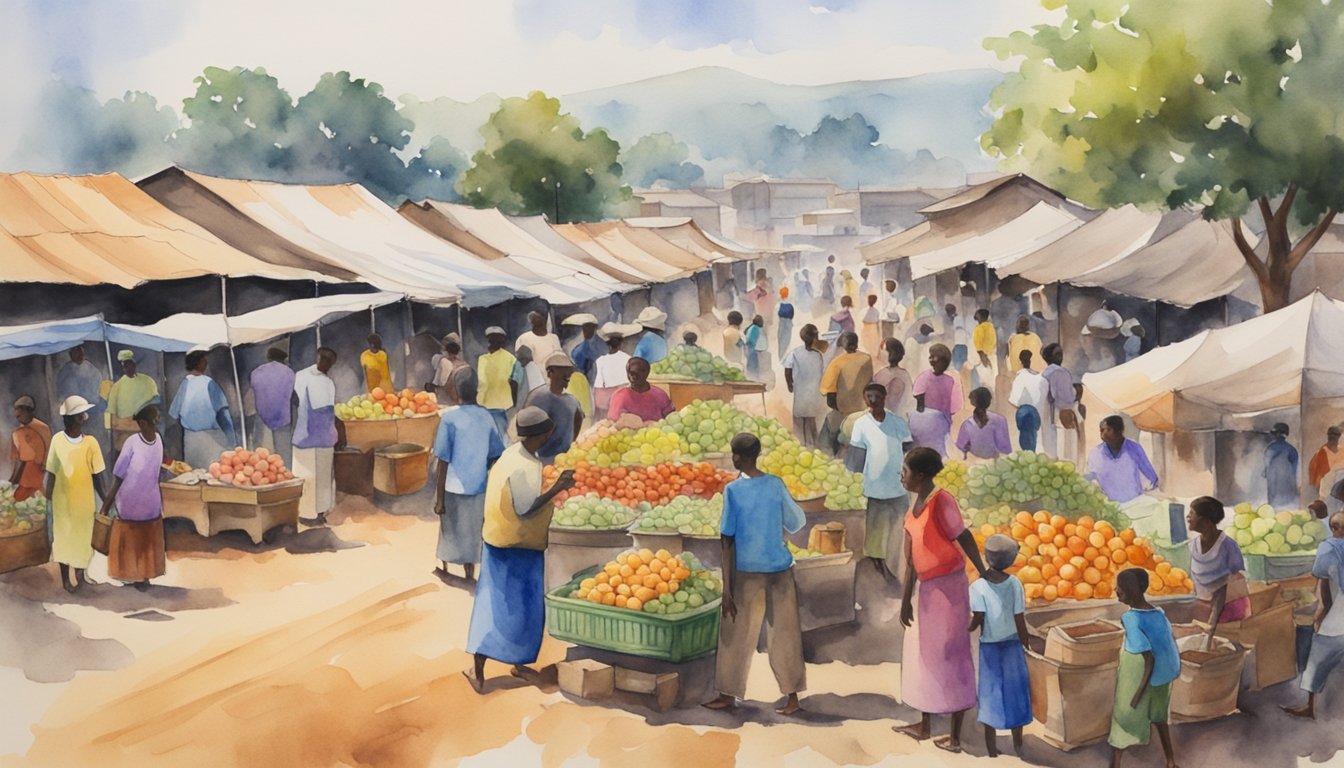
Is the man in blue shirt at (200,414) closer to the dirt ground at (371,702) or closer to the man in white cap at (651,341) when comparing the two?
the dirt ground at (371,702)

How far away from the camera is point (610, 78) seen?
26.0 ft

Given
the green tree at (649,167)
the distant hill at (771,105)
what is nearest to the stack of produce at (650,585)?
the distant hill at (771,105)

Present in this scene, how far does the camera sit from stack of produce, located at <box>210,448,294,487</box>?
9180mm

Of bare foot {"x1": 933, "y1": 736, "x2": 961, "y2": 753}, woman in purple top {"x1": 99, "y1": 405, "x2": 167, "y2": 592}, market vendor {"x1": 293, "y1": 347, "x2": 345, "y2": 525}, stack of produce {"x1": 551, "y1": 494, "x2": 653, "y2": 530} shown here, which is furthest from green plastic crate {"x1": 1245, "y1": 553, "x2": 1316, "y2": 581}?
market vendor {"x1": 293, "y1": 347, "x2": 345, "y2": 525}

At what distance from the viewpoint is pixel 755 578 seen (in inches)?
232

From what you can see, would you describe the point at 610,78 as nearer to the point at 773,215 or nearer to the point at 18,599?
the point at 18,599

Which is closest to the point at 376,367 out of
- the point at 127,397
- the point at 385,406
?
the point at 385,406

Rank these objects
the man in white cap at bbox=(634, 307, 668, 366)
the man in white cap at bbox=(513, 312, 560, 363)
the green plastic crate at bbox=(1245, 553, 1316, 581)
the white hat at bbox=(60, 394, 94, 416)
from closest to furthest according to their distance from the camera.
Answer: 1. the green plastic crate at bbox=(1245, 553, 1316, 581)
2. the white hat at bbox=(60, 394, 94, 416)
3. the man in white cap at bbox=(513, 312, 560, 363)
4. the man in white cap at bbox=(634, 307, 668, 366)

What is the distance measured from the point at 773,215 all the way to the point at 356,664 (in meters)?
47.1

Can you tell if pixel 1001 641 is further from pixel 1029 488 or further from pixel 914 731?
pixel 1029 488

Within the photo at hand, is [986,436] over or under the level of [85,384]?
under

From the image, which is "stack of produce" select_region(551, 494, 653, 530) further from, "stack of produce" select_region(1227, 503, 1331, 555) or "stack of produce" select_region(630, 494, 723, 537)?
"stack of produce" select_region(1227, 503, 1331, 555)

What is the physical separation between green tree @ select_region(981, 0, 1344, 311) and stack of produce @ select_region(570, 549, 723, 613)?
16.5 feet

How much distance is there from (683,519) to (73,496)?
12.4 ft
